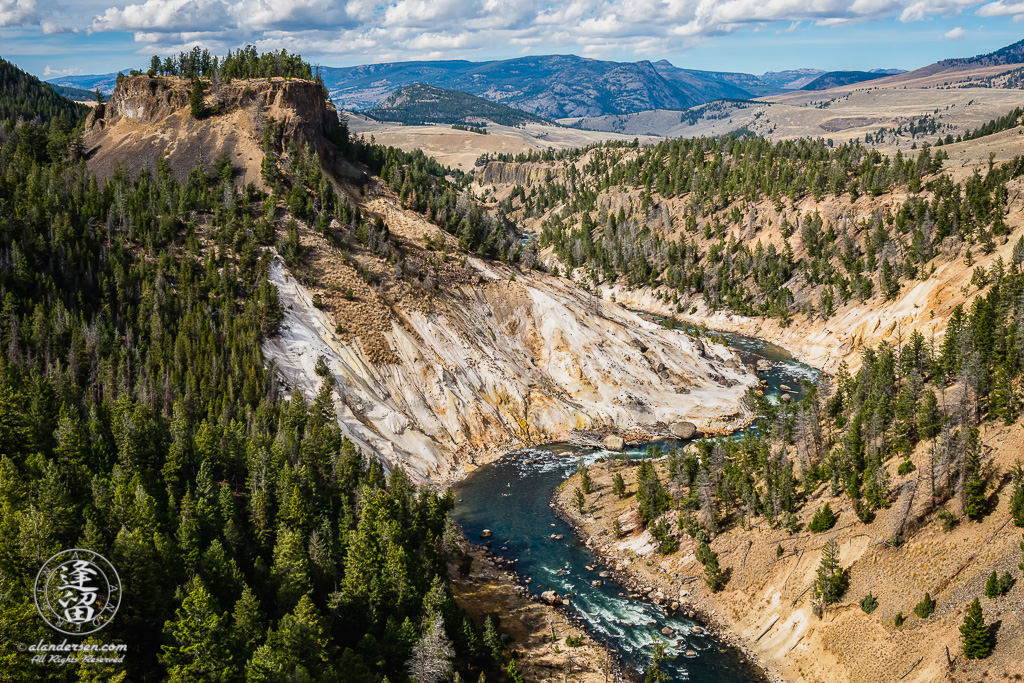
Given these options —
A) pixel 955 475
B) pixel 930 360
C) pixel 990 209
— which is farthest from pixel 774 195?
pixel 955 475

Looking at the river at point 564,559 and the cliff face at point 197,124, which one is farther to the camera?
the cliff face at point 197,124

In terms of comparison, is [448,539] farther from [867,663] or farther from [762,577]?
[867,663]

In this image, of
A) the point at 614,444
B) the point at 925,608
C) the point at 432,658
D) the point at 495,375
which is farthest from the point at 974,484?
the point at 495,375

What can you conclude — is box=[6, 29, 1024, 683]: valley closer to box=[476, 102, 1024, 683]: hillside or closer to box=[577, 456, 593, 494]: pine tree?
box=[476, 102, 1024, 683]: hillside

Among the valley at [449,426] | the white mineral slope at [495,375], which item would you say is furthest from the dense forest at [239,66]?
the white mineral slope at [495,375]

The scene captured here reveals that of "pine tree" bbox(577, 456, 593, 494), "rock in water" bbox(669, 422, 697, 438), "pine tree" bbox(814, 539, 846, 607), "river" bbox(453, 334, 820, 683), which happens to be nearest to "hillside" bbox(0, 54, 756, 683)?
"rock in water" bbox(669, 422, 697, 438)

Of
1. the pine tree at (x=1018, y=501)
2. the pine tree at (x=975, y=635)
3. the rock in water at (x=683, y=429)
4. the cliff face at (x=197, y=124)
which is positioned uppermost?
the cliff face at (x=197, y=124)

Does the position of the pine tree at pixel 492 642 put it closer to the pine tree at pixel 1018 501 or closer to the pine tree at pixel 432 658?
the pine tree at pixel 432 658

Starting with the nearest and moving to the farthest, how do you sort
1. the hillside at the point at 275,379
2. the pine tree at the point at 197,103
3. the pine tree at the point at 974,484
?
the hillside at the point at 275,379, the pine tree at the point at 974,484, the pine tree at the point at 197,103
